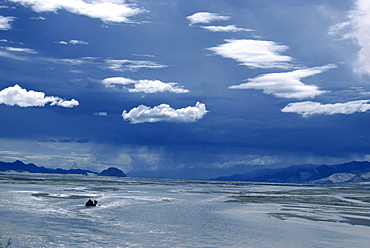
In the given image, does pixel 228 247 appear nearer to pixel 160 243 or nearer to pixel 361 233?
pixel 160 243

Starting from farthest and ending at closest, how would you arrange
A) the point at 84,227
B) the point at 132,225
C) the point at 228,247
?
the point at 132,225 → the point at 84,227 → the point at 228,247

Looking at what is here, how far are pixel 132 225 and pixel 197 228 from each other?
787 centimetres

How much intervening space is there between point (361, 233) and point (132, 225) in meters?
27.3

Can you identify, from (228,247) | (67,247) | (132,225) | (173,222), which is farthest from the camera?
(173,222)

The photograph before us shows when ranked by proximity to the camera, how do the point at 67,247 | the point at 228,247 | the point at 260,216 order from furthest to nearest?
the point at 260,216
the point at 228,247
the point at 67,247

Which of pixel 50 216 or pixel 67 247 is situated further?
pixel 50 216

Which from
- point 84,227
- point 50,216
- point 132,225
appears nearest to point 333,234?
point 132,225

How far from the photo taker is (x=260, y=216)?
2375 inches

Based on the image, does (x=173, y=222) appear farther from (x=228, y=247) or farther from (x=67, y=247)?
(x=67, y=247)

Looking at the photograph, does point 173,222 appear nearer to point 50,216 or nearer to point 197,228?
point 197,228

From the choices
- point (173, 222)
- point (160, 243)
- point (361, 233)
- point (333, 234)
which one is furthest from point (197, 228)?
point (361, 233)

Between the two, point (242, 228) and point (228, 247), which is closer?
point (228, 247)

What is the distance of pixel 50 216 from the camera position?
52.6 m

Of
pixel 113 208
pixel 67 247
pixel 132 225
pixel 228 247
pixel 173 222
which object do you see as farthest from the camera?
pixel 113 208
